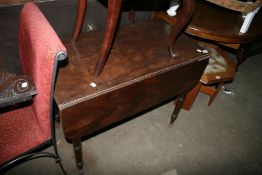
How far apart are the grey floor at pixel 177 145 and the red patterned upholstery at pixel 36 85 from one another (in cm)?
50

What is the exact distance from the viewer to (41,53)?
2.75 feet

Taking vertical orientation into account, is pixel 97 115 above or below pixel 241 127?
above

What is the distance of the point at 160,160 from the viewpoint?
1692 mm

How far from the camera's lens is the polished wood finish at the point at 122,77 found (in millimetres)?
1032

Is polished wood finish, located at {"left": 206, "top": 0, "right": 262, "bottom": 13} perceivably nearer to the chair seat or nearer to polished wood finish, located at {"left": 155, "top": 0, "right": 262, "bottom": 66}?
polished wood finish, located at {"left": 155, "top": 0, "right": 262, "bottom": 66}

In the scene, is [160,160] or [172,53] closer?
[172,53]

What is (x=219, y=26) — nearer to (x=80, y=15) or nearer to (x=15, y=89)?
(x=80, y=15)

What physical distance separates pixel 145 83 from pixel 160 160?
0.78 m

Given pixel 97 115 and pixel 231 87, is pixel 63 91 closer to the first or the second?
pixel 97 115

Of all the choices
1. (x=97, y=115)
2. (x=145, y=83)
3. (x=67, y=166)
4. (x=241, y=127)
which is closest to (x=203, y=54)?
(x=145, y=83)

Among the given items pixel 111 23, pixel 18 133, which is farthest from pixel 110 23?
pixel 18 133

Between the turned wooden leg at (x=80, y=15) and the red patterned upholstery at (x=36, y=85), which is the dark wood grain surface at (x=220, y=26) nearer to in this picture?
the turned wooden leg at (x=80, y=15)

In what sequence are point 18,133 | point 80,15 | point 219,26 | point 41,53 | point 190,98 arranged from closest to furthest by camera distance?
point 41,53 < point 18,133 < point 80,15 < point 219,26 < point 190,98

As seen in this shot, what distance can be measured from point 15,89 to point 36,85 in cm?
8
